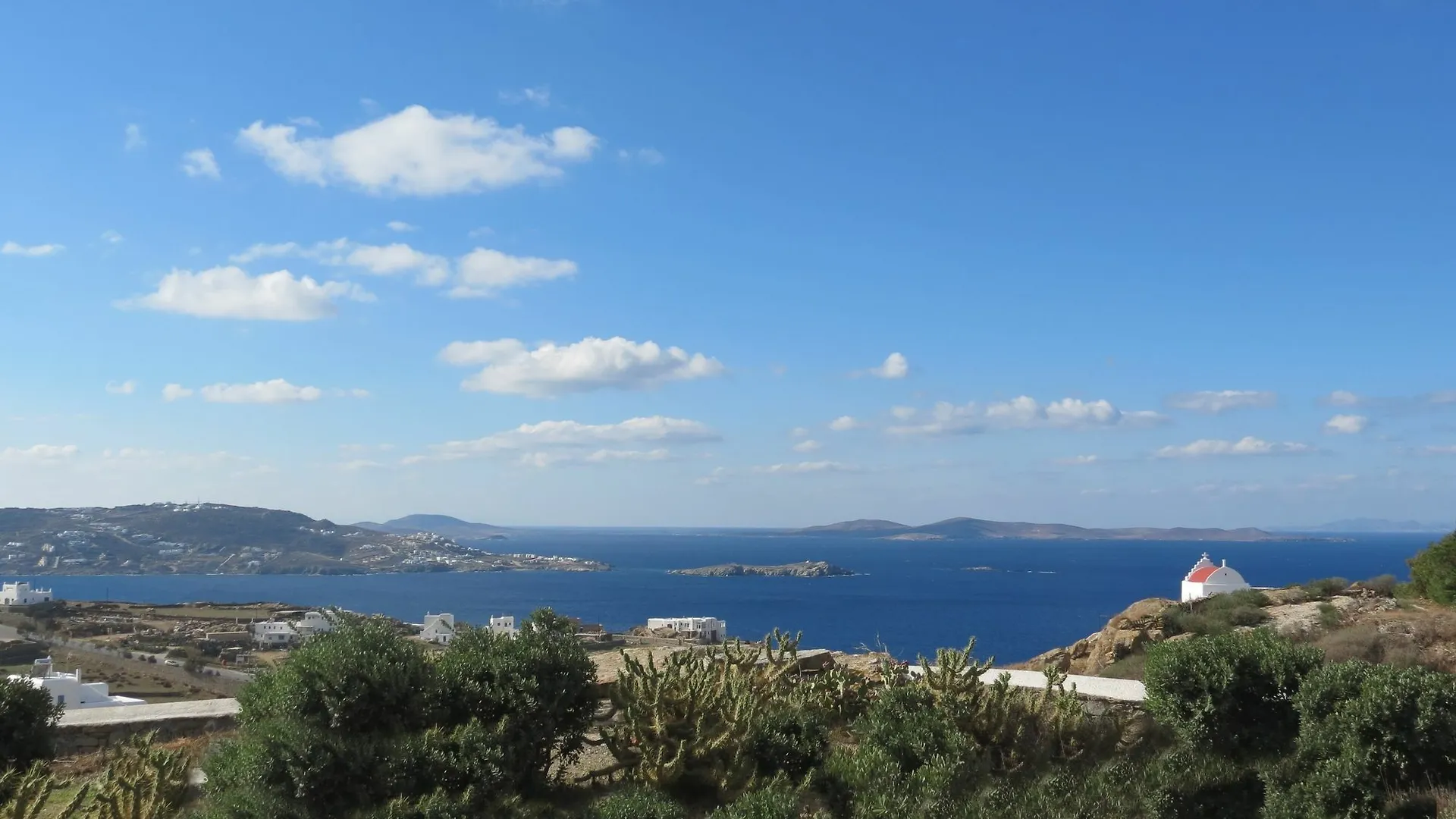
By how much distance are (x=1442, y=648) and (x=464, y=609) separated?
286ft

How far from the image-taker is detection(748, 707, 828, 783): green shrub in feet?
25.9

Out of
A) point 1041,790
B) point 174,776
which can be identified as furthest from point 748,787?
point 174,776

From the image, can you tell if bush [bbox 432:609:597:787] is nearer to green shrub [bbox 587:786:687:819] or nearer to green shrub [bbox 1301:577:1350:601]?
green shrub [bbox 587:786:687:819]

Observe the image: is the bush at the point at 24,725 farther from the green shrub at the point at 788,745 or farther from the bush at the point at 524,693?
the green shrub at the point at 788,745

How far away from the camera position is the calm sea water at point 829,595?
7138cm

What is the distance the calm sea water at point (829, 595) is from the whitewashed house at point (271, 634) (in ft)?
94.2

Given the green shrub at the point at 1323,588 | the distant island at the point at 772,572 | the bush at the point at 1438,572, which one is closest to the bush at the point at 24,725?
the bush at the point at 1438,572

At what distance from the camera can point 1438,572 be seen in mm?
17328

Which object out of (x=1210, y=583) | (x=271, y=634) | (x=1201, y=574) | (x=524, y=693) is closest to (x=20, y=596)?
(x=271, y=634)

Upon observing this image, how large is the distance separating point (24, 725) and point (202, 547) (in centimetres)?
15742

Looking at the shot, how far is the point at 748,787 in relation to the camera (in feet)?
24.9

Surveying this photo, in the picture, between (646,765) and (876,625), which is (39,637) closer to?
(646,765)

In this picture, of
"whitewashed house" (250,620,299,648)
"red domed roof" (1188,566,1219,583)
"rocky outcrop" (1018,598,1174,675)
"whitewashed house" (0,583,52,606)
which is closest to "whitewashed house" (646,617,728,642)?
"rocky outcrop" (1018,598,1174,675)

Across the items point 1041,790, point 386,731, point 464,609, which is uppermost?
point 386,731
